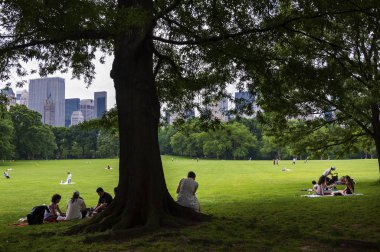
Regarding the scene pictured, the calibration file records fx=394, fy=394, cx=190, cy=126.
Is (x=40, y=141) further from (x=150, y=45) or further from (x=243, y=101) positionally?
(x=150, y=45)

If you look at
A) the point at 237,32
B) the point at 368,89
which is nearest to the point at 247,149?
the point at 368,89

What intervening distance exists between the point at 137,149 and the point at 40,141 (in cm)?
9999

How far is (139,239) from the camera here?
27.9 feet

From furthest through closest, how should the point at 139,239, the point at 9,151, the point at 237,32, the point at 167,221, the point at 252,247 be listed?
the point at 9,151, the point at 237,32, the point at 167,221, the point at 139,239, the point at 252,247

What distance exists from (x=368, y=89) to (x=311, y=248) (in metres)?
12.8

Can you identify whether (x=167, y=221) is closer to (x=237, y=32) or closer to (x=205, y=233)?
(x=205, y=233)

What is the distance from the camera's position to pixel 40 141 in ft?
338

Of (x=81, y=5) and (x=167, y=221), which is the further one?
(x=167, y=221)

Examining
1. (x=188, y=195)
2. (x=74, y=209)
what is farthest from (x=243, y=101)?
(x=74, y=209)

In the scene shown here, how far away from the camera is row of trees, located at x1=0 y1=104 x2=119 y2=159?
84625mm

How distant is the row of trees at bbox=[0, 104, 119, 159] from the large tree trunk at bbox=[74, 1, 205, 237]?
35451 millimetres

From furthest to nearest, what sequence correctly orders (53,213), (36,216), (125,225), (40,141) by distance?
(40,141), (53,213), (36,216), (125,225)

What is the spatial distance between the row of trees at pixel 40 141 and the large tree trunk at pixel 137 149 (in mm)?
35451

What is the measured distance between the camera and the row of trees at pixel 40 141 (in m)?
84.6
